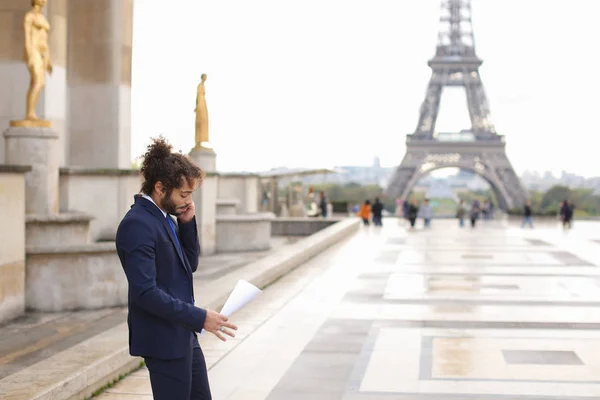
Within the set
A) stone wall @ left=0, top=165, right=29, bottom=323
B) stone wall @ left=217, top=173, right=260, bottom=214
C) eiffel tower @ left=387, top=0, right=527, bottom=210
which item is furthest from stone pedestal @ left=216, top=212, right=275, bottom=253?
eiffel tower @ left=387, top=0, right=527, bottom=210

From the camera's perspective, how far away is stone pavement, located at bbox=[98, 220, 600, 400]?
266 inches

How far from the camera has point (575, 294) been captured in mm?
12359

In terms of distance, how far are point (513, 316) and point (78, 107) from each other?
1118cm

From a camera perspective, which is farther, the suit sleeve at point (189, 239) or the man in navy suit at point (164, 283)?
the suit sleeve at point (189, 239)

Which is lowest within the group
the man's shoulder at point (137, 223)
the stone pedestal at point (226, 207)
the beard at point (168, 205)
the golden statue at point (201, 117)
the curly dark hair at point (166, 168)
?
the stone pedestal at point (226, 207)

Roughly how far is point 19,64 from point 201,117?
7489mm

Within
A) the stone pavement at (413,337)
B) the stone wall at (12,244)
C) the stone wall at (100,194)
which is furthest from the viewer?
the stone wall at (100,194)

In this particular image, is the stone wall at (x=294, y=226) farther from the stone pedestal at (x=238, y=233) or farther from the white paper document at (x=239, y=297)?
the white paper document at (x=239, y=297)

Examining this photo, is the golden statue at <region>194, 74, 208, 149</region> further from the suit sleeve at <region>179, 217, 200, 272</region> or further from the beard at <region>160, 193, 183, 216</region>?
the beard at <region>160, 193, 183, 216</region>

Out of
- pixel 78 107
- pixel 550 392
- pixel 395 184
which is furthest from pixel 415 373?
pixel 395 184

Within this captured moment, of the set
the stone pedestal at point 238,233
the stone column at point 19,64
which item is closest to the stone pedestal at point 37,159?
the stone column at point 19,64

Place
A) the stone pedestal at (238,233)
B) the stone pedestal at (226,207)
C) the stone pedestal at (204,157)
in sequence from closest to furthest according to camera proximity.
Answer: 1. the stone pedestal at (238,233)
2. the stone pedestal at (204,157)
3. the stone pedestal at (226,207)

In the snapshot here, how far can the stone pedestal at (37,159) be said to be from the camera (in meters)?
11.6

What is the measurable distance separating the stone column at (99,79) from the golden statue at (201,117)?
2.08m
